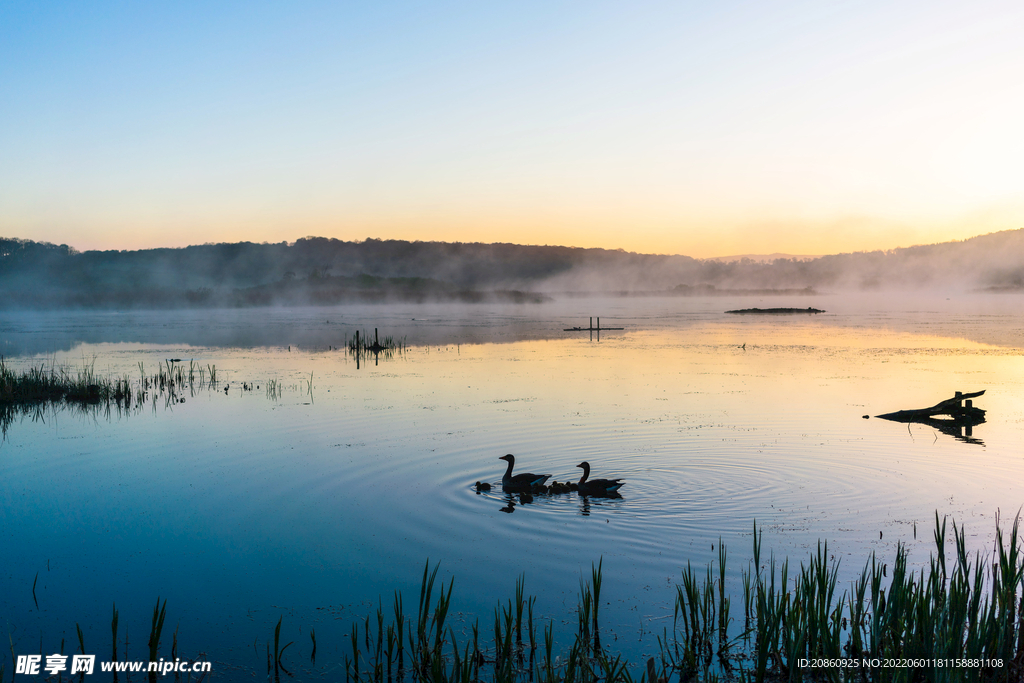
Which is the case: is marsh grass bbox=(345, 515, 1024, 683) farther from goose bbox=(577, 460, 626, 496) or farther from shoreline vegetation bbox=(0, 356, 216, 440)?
shoreline vegetation bbox=(0, 356, 216, 440)

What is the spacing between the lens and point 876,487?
37.1 ft

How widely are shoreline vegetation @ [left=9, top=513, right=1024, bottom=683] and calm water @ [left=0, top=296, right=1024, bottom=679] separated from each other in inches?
12.4

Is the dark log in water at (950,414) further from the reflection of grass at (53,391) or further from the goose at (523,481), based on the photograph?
the reflection of grass at (53,391)

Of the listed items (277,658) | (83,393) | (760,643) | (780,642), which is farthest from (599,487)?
(83,393)

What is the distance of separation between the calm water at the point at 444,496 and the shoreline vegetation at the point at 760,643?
0.32 m

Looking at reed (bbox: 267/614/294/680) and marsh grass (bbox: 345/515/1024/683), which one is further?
reed (bbox: 267/614/294/680)

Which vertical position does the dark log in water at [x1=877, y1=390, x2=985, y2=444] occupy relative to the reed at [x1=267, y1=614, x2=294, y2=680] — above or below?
above

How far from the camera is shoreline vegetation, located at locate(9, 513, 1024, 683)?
507 cm

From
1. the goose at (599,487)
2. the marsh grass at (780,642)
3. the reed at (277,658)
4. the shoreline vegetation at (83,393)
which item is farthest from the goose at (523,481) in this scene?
the shoreline vegetation at (83,393)

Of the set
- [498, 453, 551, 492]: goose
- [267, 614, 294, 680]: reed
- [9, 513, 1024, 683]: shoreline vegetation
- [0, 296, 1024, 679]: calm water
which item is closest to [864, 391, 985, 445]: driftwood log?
[0, 296, 1024, 679]: calm water

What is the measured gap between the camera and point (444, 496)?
11195mm

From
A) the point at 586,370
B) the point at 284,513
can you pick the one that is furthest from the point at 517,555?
the point at 586,370

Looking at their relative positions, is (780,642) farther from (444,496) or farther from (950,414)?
(950,414)

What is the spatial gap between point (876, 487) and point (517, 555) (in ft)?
21.3
